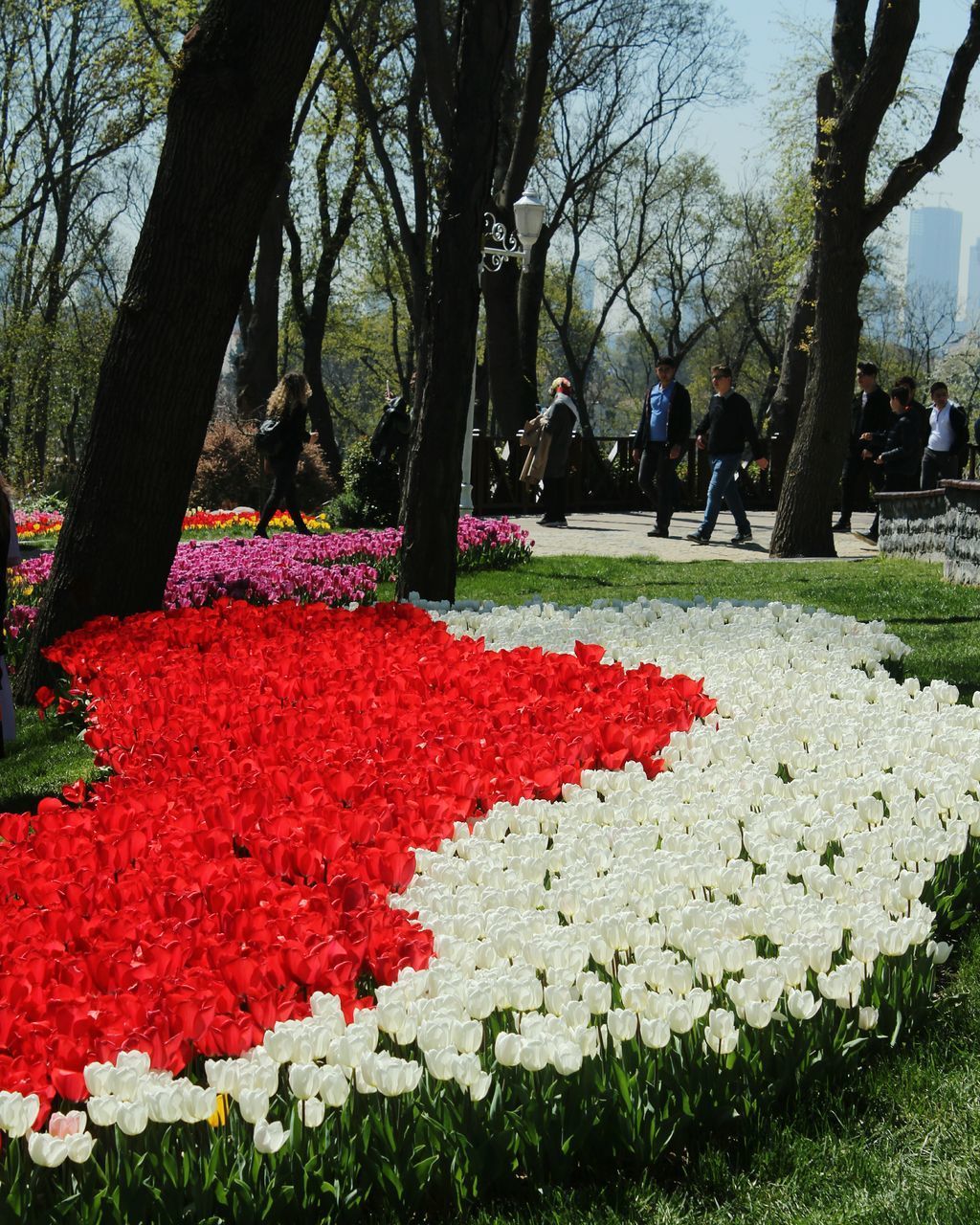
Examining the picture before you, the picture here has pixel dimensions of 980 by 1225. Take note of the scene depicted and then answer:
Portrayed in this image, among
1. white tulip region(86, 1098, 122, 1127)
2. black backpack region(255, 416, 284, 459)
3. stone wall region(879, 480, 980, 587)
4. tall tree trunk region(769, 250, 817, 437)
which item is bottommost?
white tulip region(86, 1098, 122, 1127)

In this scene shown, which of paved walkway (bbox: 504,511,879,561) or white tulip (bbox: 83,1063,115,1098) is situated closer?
white tulip (bbox: 83,1063,115,1098)

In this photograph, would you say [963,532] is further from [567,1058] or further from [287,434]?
[567,1058]

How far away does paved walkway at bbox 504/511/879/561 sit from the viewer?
1409 centimetres

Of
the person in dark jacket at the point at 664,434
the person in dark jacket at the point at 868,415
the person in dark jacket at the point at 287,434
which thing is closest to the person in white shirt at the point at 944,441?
the person in dark jacket at the point at 868,415

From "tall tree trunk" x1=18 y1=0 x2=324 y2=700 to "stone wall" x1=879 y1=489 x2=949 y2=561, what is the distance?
643 cm

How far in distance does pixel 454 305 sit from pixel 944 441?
8.62 metres

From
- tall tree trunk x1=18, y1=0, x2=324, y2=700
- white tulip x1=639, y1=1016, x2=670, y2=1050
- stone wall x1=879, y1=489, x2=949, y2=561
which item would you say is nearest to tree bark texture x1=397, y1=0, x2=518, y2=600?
tall tree trunk x1=18, y1=0, x2=324, y2=700

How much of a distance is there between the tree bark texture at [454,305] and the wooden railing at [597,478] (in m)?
10.8

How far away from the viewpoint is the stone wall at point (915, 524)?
473 inches

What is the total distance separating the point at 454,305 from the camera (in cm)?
831

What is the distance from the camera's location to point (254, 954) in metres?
3.14

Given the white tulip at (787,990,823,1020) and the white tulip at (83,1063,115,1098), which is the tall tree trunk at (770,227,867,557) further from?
the white tulip at (83,1063,115,1098)

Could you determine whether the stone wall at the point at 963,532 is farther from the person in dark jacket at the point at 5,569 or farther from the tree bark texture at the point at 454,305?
the person in dark jacket at the point at 5,569

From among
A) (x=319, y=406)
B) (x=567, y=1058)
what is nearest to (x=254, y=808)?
(x=567, y=1058)
